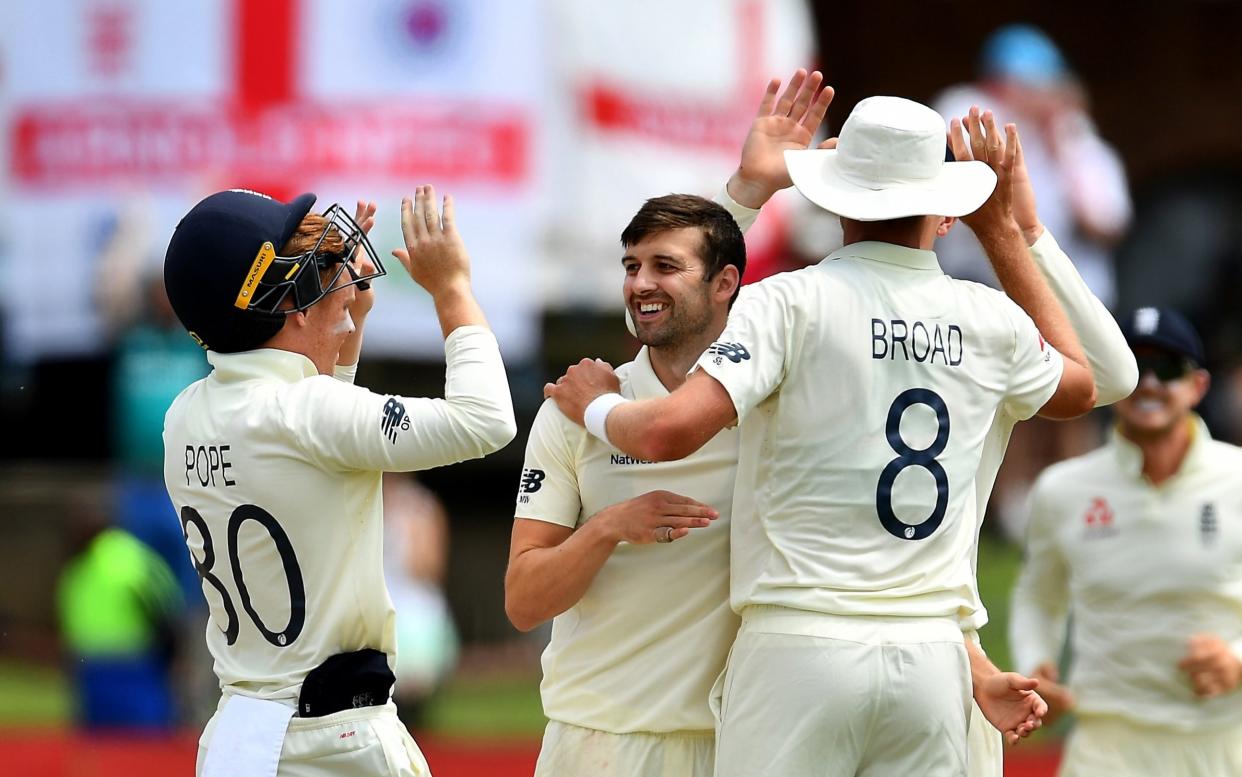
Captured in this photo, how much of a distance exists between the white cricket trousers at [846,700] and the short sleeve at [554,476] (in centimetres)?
71

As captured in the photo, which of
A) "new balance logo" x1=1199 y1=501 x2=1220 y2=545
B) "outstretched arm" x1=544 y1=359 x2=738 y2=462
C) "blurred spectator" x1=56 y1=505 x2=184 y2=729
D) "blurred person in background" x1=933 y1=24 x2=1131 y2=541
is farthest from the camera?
"blurred person in background" x1=933 y1=24 x2=1131 y2=541

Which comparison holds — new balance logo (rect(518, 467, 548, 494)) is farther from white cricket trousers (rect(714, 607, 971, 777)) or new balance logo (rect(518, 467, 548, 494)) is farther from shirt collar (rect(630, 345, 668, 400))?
white cricket trousers (rect(714, 607, 971, 777))

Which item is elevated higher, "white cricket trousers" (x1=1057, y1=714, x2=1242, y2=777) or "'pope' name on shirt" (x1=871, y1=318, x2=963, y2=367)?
"'pope' name on shirt" (x1=871, y1=318, x2=963, y2=367)

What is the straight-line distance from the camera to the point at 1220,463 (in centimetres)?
587

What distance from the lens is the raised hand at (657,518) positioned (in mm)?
4160

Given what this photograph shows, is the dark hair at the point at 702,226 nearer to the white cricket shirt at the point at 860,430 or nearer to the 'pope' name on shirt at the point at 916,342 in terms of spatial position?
the white cricket shirt at the point at 860,430

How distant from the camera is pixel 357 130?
1145 centimetres

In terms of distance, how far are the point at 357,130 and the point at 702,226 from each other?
23.8 feet

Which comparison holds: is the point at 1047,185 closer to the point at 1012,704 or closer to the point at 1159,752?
the point at 1159,752

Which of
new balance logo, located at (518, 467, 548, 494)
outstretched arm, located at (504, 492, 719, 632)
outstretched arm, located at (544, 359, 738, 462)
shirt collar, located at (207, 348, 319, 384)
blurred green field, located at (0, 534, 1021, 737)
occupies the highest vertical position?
shirt collar, located at (207, 348, 319, 384)

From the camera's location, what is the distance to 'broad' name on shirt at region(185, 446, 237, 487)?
3.98 metres

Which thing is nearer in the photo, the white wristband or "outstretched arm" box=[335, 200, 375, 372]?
the white wristband

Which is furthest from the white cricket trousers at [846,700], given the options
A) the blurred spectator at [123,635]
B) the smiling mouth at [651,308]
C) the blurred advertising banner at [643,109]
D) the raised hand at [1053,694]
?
the blurred advertising banner at [643,109]

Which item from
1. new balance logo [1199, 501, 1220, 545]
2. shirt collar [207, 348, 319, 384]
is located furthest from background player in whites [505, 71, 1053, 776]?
new balance logo [1199, 501, 1220, 545]
